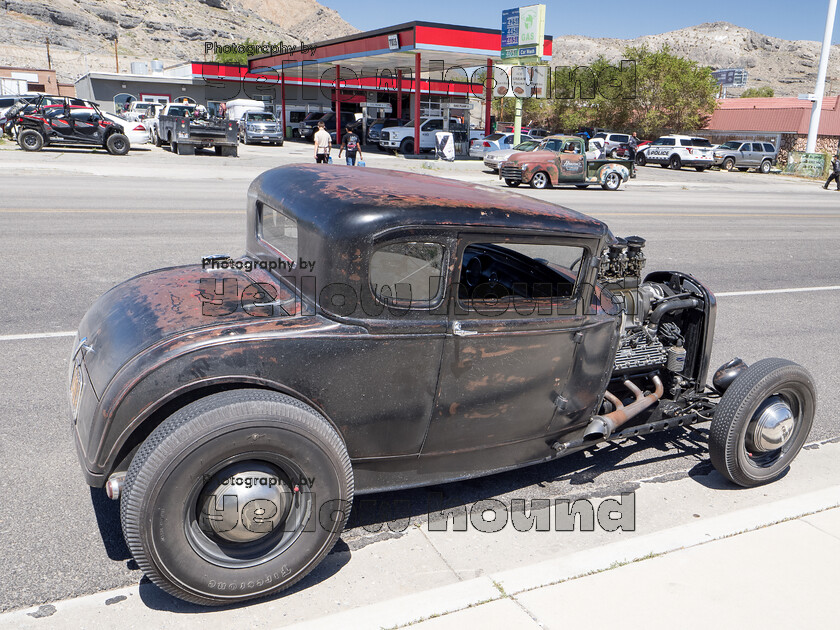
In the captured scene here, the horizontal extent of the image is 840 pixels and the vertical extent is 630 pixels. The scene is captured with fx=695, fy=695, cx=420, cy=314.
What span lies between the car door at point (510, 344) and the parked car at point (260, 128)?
35.5 meters

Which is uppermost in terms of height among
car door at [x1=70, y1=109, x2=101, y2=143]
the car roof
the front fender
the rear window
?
car door at [x1=70, y1=109, x2=101, y2=143]

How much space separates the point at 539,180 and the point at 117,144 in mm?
15584

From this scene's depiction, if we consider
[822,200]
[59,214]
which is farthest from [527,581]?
[822,200]

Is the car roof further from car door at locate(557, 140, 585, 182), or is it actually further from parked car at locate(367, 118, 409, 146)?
parked car at locate(367, 118, 409, 146)

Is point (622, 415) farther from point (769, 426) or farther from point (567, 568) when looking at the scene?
point (567, 568)

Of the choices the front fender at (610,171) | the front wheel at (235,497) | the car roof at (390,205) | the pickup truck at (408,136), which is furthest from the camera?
the pickup truck at (408,136)

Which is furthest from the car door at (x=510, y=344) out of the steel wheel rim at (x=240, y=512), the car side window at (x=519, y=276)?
the steel wheel rim at (x=240, y=512)

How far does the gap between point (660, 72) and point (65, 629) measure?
55875 mm

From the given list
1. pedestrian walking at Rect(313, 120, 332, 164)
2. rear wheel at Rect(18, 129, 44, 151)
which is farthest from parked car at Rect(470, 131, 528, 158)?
rear wheel at Rect(18, 129, 44, 151)

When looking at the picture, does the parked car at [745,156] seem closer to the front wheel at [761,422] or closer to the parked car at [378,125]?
the parked car at [378,125]

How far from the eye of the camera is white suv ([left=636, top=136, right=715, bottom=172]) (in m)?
40.0

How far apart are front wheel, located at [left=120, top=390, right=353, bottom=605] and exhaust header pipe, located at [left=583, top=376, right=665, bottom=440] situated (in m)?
1.52

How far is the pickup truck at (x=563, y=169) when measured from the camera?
22953 mm

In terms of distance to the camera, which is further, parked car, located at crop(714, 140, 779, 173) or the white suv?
parked car, located at crop(714, 140, 779, 173)
